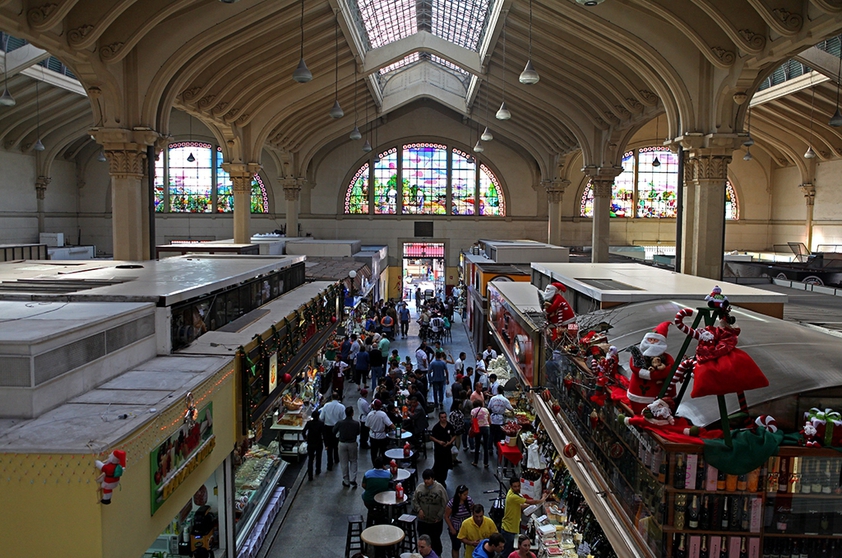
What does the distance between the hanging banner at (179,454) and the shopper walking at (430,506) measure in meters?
2.34

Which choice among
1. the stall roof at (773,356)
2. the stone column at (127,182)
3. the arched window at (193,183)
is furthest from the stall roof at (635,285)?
the arched window at (193,183)

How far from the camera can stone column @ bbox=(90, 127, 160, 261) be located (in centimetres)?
1034

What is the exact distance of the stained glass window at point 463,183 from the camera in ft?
86.6

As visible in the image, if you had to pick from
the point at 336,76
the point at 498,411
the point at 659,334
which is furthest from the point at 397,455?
the point at 336,76

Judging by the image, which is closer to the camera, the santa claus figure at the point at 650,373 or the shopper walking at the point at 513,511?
the santa claus figure at the point at 650,373

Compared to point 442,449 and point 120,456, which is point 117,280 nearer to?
point 120,456

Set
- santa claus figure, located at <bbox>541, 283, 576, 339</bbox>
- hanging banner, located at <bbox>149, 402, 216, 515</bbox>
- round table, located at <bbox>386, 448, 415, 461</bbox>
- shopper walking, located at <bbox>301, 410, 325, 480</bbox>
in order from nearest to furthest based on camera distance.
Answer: hanging banner, located at <bbox>149, 402, 216, 515</bbox> < santa claus figure, located at <bbox>541, 283, 576, 339</bbox> < round table, located at <bbox>386, 448, 415, 461</bbox> < shopper walking, located at <bbox>301, 410, 325, 480</bbox>

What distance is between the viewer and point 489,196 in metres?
26.7

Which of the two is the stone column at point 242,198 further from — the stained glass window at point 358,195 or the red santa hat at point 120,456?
the red santa hat at point 120,456

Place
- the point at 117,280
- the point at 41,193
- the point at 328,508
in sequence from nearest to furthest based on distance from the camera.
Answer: the point at 117,280
the point at 328,508
the point at 41,193

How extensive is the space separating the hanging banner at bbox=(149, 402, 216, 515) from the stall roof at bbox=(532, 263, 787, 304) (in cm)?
393

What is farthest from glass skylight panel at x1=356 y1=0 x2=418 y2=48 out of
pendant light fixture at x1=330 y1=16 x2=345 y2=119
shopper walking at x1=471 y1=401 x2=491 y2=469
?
shopper walking at x1=471 y1=401 x2=491 y2=469

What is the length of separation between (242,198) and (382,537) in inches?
528

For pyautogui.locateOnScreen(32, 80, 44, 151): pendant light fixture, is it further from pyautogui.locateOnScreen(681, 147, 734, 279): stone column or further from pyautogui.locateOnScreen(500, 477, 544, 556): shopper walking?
pyautogui.locateOnScreen(500, 477, 544, 556): shopper walking
